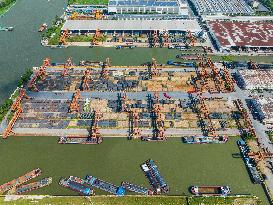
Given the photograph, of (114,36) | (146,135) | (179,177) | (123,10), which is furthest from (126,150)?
(123,10)

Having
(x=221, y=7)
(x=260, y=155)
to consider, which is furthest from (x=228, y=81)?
(x=221, y=7)

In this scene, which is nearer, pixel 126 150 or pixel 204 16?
pixel 126 150

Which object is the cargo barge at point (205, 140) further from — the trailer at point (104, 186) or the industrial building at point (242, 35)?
the industrial building at point (242, 35)

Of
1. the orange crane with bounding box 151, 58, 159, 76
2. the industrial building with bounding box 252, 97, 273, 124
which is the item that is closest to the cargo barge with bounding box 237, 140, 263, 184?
the industrial building with bounding box 252, 97, 273, 124

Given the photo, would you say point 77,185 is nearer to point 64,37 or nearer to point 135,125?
point 135,125

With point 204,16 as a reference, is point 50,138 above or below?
below

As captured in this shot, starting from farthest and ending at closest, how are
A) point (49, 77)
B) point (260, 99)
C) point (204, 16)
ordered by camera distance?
point (204, 16)
point (49, 77)
point (260, 99)

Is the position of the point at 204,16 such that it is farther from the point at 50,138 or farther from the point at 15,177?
the point at 15,177
